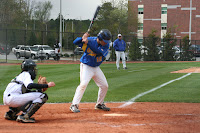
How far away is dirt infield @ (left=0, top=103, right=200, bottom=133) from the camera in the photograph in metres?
5.69

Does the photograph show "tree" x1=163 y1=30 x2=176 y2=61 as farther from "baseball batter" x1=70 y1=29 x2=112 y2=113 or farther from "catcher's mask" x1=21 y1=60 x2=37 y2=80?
"catcher's mask" x1=21 y1=60 x2=37 y2=80

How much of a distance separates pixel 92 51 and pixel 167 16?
55.7 metres

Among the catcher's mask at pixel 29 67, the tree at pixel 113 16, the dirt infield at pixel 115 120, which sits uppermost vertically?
the tree at pixel 113 16

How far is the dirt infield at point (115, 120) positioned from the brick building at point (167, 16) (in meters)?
49.5

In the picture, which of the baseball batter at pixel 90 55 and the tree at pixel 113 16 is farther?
the tree at pixel 113 16

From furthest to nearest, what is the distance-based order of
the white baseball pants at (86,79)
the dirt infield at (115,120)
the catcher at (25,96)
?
the white baseball pants at (86,79) → the catcher at (25,96) → the dirt infield at (115,120)

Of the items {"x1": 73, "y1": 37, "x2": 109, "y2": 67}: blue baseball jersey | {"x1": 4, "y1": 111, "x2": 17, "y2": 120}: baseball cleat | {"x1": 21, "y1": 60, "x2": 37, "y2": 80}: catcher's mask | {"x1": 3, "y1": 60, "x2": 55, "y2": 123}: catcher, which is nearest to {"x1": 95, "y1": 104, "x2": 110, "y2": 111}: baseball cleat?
{"x1": 73, "y1": 37, "x2": 109, "y2": 67}: blue baseball jersey

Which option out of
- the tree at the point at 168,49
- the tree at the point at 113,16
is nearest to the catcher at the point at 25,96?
the tree at the point at 168,49

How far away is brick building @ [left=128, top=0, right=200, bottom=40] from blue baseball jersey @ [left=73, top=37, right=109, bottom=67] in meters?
50.1

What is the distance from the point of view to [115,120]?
6.56m

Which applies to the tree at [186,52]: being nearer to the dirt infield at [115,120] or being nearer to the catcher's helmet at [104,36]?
the dirt infield at [115,120]

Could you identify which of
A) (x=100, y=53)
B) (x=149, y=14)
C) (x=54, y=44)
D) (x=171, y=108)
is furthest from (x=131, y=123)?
(x=149, y=14)

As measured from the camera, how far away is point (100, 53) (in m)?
7.24

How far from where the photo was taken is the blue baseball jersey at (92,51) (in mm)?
7162
